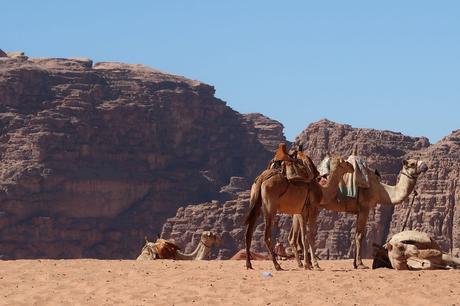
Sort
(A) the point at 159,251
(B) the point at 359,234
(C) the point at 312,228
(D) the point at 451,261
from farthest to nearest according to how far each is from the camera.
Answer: (A) the point at 159,251 < (B) the point at 359,234 < (D) the point at 451,261 < (C) the point at 312,228

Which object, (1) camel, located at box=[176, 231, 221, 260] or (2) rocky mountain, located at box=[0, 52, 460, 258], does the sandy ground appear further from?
(2) rocky mountain, located at box=[0, 52, 460, 258]

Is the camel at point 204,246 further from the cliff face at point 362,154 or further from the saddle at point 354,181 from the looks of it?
the cliff face at point 362,154

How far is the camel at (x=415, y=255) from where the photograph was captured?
22766 mm

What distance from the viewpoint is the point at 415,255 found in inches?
904

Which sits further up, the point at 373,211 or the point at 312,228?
the point at 373,211

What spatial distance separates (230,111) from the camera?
Answer: 12488cm

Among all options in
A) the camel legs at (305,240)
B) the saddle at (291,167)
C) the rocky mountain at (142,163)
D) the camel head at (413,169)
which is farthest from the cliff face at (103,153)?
the saddle at (291,167)

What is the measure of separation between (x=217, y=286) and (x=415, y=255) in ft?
17.6

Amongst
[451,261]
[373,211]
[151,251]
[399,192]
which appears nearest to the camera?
[451,261]

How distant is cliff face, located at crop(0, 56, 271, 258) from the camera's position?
101 meters

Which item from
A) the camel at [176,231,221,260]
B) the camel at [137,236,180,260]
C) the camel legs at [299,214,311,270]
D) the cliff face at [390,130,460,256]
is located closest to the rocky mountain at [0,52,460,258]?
the cliff face at [390,130,460,256]

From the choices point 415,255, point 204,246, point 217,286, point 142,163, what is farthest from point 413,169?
point 142,163

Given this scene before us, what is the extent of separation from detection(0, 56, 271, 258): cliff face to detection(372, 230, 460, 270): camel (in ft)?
248

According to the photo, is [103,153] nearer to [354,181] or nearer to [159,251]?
[159,251]
